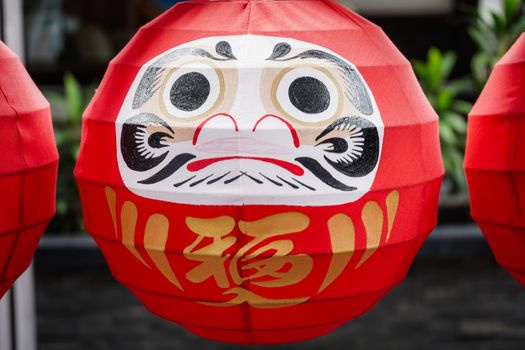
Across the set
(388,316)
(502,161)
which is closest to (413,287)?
(388,316)

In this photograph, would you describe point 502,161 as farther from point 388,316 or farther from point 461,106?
point 461,106

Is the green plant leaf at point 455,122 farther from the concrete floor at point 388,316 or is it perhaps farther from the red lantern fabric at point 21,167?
the red lantern fabric at point 21,167

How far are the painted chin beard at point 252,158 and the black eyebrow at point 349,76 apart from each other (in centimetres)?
4

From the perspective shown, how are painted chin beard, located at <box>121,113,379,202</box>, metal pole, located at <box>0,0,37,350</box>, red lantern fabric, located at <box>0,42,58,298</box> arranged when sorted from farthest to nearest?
metal pole, located at <box>0,0,37,350</box> → red lantern fabric, located at <box>0,42,58,298</box> → painted chin beard, located at <box>121,113,379,202</box>

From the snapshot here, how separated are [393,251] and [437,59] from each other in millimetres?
3430

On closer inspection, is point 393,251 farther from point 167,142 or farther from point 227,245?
point 167,142

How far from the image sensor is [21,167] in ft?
6.43

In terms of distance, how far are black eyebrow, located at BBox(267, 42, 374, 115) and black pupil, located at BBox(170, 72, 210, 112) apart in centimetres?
15

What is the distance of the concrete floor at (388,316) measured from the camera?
5.09 metres

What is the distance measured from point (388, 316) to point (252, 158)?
3.57m

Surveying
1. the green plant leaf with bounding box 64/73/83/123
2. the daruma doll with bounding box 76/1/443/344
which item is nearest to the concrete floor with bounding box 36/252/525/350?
the green plant leaf with bounding box 64/73/83/123

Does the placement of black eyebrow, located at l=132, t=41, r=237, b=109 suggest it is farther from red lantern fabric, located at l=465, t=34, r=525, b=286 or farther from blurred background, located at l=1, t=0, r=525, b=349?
blurred background, located at l=1, t=0, r=525, b=349

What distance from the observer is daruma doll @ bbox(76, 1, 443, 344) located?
179 cm

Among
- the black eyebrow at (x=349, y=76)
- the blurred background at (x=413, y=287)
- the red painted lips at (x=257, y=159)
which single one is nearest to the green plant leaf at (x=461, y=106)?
the blurred background at (x=413, y=287)
